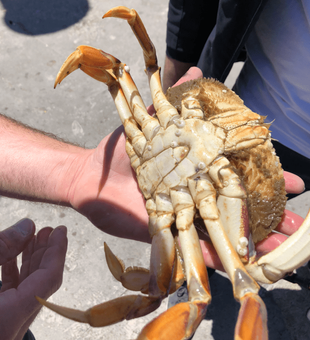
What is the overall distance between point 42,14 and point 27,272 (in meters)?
3.92

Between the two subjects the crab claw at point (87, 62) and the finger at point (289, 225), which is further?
the finger at point (289, 225)

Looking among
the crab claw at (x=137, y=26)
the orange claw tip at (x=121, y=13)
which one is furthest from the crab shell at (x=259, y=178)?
the orange claw tip at (x=121, y=13)

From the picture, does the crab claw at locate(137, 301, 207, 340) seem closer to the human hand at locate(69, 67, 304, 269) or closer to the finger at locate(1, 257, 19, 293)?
the human hand at locate(69, 67, 304, 269)

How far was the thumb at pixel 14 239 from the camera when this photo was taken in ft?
4.72

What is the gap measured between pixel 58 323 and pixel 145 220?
1.34 m

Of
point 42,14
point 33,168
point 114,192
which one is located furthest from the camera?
point 42,14

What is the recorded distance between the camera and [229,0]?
5.77 feet

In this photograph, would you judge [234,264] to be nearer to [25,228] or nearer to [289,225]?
[289,225]

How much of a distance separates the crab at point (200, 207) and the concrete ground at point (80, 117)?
1.27 meters

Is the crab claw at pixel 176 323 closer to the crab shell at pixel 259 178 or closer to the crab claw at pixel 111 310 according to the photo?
the crab claw at pixel 111 310

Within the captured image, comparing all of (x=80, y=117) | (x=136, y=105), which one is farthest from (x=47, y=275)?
(x=80, y=117)

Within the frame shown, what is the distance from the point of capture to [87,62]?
173cm

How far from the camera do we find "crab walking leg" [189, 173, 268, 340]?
4.00ft

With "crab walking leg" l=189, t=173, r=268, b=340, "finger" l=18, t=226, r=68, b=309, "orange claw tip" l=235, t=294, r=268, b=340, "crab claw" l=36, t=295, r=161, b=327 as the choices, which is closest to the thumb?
"finger" l=18, t=226, r=68, b=309
